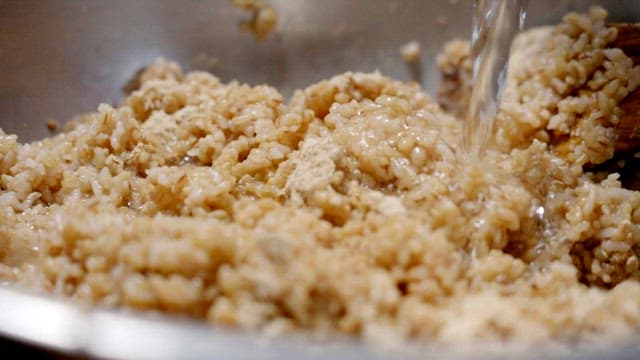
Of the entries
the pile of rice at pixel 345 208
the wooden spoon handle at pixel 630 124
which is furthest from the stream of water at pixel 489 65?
the wooden spoon handle at pixel 630 124

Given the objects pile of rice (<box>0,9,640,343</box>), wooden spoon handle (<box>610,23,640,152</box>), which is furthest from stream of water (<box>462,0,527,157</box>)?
wooden spoon handle (<box>610,23,640,152</box>)

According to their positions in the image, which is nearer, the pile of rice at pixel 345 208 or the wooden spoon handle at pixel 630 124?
the pile of rice at pixel 345 208

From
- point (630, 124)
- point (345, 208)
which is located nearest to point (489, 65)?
point (630, 124)

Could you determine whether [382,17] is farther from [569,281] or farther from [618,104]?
[569,281]

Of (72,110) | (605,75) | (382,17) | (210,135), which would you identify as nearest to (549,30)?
(605,75)

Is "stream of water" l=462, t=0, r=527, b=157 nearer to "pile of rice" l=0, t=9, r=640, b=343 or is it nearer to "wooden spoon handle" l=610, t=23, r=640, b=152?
"pile of rice" l=0, t=9, r=640, b=343

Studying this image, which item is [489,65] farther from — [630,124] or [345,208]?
[345,208]

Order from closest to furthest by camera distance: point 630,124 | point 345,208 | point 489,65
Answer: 1. point 345,208
2. point 630,124
3. point 489,65

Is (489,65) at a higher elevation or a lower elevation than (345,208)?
higher

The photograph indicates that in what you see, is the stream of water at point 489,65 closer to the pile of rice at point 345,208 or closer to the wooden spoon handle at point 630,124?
the pile of rice at point 345,208

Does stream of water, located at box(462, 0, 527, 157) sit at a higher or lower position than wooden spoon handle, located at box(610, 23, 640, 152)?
higher
